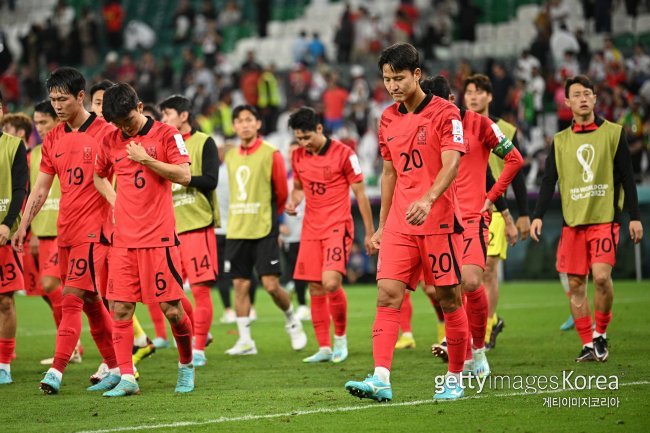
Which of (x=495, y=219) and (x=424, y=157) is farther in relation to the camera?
(x=495, y=219)

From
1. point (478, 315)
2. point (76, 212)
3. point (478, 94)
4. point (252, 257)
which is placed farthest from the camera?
point (252, 257)

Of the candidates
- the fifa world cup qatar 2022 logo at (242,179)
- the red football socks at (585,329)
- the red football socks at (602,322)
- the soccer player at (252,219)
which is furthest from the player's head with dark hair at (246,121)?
the red football socks at (602,322)

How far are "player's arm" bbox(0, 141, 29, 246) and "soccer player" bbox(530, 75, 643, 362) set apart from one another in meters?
4.53

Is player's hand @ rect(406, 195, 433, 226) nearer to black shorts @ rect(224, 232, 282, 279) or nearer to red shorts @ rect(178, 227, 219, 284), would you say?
red shorts @ rect(178, 227, 219, 284)

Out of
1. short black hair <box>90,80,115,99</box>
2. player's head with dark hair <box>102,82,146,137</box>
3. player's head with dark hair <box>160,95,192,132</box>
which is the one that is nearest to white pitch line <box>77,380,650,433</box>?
player's head with dark hair <box>102,82,146,137</box>

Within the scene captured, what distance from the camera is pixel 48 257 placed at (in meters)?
11.2

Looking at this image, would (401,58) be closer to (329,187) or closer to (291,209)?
(329,187)

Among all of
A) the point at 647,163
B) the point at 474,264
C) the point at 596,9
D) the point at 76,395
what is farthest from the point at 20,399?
the point at 596,9

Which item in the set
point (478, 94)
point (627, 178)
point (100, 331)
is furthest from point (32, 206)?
point (627, 178)

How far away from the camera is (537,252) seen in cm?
2136

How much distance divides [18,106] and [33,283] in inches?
849

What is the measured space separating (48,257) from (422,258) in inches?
188

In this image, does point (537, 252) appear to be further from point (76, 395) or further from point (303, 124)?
point (76, 395)

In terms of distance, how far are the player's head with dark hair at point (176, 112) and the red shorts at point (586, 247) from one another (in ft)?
12.9
